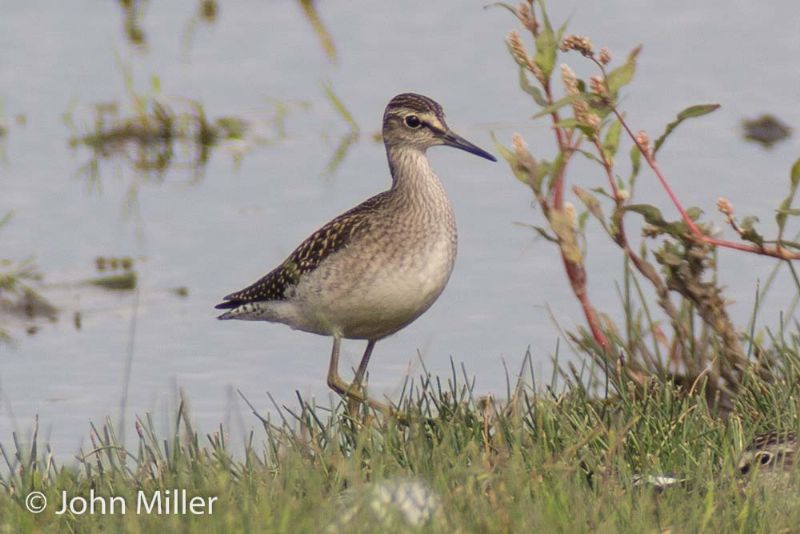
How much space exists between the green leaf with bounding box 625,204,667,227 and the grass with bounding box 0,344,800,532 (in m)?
0.70

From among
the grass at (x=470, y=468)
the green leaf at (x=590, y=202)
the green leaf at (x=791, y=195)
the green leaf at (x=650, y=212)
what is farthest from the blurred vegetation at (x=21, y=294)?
the green leaf at (x=791, y=195)

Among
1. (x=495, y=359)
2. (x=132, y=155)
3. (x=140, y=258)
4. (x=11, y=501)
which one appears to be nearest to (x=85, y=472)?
(x=11, y=501)

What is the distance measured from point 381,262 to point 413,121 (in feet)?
3.71

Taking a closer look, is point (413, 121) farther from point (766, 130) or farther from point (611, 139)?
point (766, 130)

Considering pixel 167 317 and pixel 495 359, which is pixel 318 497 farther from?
pixel 167 317

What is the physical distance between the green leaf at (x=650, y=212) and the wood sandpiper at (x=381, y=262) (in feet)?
4.02

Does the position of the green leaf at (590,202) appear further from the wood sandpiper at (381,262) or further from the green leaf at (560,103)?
the wood sandpiper at (381,262)

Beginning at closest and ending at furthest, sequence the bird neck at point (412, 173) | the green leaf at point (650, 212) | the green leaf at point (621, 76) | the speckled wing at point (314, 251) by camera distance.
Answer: the green leaf at point (621, 76)
the green leaf at point (650, 212)
the speckled wing at point (314, 251)
the bird neck at point (412, 173)

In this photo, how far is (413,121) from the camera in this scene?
9961 mm

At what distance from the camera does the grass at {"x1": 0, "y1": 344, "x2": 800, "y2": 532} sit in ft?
21.5

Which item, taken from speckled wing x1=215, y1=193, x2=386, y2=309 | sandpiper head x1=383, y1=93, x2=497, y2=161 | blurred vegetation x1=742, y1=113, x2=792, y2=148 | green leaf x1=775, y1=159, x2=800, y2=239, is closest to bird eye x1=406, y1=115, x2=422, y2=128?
sandpiper head x1=383, y1=93, x2=497, y2=161

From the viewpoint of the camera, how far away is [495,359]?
10.7 meters

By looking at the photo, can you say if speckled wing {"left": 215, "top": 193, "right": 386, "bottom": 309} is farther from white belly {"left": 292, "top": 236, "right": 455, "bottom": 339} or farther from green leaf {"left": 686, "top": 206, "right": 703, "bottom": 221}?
green leaf {"left": 686, "top": 206, "right": 703, "bottom": 221}

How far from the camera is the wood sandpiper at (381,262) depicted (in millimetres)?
9031
